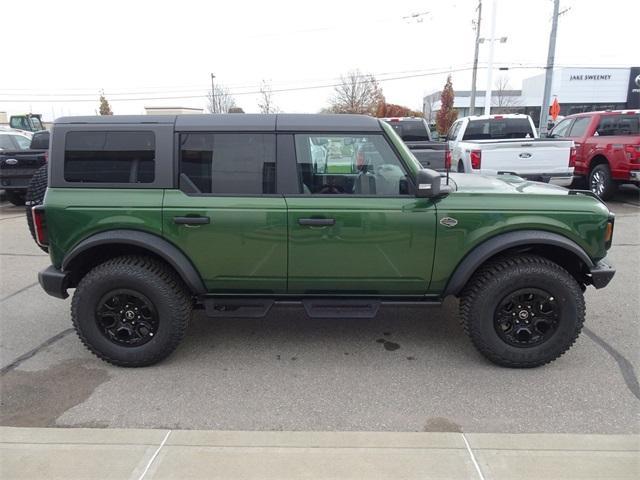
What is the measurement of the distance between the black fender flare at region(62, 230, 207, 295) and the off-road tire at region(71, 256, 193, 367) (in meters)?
0.16

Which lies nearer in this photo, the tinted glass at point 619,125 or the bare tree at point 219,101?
the tinted glass at point 619,125

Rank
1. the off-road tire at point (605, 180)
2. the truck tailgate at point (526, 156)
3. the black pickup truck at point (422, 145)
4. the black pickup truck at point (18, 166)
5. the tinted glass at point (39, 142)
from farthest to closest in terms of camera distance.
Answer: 1. the tinted glass at point (39, 142)
2. the black pickup truck at point (18, 166)
3. the off-road tire at point (605, 180)
4. the black pickup truck at point (422, 145)
5. the truck tailgate at point (526, 156)

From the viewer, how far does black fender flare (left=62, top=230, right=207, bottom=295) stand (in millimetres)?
3324

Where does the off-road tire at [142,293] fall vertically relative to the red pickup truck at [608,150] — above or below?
below

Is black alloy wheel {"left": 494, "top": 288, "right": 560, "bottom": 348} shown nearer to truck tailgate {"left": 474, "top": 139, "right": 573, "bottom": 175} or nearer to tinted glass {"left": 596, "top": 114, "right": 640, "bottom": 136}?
truck tailgate {"left": 474, "top": 139, "right": 573, "bottom": 175}

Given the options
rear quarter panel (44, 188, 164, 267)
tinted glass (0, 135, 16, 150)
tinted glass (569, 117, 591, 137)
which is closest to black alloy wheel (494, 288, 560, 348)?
rear quarter panel (44, 188, 164, 267)

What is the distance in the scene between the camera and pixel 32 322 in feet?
14.6

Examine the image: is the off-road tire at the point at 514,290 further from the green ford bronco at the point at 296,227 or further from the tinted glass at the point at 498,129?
the tinted glass at the point at 498,129

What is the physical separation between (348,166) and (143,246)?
63.0 inches

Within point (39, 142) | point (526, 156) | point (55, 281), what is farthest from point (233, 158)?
point (39, 142)

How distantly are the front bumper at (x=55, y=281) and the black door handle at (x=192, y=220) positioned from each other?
100 cm

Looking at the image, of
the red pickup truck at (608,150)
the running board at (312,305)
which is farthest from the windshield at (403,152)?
the red pickup truck at (608,150)

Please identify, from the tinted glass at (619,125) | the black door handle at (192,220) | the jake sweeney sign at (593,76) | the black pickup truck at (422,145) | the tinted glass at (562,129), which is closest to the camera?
the black door handle at (192,220)

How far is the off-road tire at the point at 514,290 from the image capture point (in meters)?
3.32
